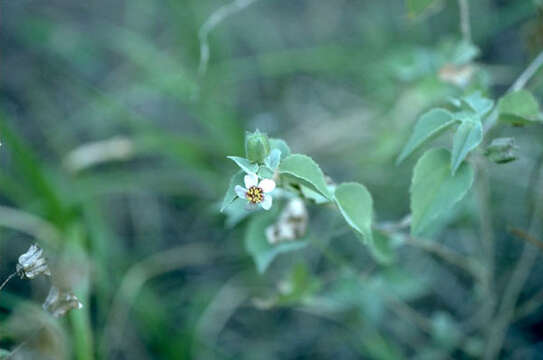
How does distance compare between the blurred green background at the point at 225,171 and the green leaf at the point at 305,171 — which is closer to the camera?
the green leaf at the point at 305,171

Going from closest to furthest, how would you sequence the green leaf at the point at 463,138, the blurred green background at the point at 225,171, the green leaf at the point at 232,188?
the green leaf at the point at 232,188
the green leaf at the point at 463,138
the blurred green background at the point at 225,171

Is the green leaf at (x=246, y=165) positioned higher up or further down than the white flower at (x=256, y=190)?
higher up

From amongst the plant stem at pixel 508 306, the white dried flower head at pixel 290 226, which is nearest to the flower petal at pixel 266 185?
the white dried flower head at pixel 290 226

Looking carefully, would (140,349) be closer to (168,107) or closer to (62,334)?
(62,334)

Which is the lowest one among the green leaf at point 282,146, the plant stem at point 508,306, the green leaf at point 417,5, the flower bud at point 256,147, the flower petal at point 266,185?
the plant stem at point 508,306

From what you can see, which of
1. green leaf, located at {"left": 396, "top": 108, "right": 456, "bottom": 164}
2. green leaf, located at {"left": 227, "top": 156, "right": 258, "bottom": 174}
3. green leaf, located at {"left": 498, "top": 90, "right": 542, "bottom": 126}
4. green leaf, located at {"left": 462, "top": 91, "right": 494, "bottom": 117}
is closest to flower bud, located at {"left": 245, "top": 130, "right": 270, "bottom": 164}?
green leaf, located at {"left": 227, "top": 156, "right": 258, "bottom": 174}

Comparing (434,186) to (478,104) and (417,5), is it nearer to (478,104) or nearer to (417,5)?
(478,104)

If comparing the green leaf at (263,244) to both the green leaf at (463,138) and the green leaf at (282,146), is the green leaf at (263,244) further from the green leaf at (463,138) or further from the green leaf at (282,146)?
the green leaf at (463,138)

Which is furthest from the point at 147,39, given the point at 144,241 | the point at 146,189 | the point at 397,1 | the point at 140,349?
the point at 140,349

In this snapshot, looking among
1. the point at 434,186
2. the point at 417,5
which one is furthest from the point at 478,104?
the point at 417,5
